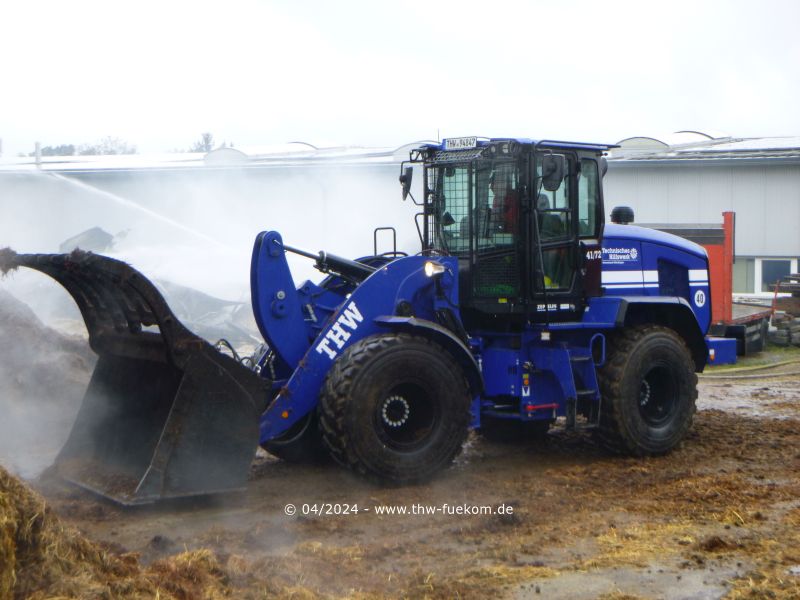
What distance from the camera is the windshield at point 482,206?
8945 millimetres

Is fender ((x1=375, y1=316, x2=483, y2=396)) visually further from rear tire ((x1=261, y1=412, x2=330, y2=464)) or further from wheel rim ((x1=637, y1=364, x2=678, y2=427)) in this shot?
wheel rim ((x1=637, y1=364, x2=678, y2=427))

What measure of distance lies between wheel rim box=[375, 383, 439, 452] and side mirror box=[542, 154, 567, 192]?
204 centimetres

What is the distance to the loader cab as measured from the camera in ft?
29.3

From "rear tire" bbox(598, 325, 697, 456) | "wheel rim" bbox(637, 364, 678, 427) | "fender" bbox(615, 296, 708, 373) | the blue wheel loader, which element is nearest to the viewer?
the blue wheel loader

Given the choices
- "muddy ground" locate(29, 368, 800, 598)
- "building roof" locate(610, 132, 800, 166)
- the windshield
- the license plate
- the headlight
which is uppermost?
"building roof" locate(610, 132, 800, 166)

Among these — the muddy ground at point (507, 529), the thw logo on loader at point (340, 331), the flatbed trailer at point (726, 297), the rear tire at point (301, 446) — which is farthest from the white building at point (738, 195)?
the thw logo on loader at point (340, 331)

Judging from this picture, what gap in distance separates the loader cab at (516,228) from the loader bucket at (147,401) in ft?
8.22

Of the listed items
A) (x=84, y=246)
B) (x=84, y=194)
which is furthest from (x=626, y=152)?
(x=84, y=194)

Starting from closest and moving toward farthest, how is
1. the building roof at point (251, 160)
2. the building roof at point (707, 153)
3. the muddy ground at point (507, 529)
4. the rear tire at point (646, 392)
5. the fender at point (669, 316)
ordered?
the muddy ground at point (507, 529) < the rear tire at point (646, 392) < the fender at point (669, 316) < the building roof at point (707, 153) < the building roof at point (251, 160)

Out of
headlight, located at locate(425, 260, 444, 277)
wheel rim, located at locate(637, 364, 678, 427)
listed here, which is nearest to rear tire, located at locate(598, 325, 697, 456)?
wheel rim, located at locate(637, 364, 678, 427)

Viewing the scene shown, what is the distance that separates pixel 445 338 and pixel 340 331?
886 millimetres

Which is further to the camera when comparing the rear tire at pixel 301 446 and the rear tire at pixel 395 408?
the rear tire at pixel 301 446

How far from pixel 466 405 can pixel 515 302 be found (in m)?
1.17

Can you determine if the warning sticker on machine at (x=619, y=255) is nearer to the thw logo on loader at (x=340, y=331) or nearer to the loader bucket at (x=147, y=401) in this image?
the thw logo on loader at (x=340, y=331)
